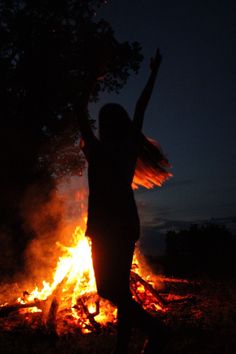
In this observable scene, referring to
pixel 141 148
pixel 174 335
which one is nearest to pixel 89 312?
pixel 174 335

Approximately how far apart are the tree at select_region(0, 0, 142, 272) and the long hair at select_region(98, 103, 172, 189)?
11354mm

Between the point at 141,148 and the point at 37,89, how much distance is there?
1432 centimetres

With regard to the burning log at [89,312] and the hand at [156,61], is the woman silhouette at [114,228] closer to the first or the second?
the hand at [156,61]

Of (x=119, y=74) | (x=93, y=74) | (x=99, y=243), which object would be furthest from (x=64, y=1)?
(x=99, y=243)

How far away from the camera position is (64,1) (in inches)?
666

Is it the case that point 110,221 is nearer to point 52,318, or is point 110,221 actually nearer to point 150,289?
point 52,318

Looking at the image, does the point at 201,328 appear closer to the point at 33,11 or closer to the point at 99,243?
the point at 99,243

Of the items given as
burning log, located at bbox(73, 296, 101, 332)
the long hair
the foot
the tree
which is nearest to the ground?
burning log, located at bbox(73, 296, 101, 332)

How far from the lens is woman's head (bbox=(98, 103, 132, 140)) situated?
3.58 metres

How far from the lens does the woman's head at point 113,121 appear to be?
11.7 ft

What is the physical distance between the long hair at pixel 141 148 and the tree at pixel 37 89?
37.3ft

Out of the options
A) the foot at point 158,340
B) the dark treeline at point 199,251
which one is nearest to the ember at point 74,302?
the foot at point 158,340

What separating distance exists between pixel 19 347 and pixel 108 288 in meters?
2.44

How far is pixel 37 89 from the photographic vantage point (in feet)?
56.3
